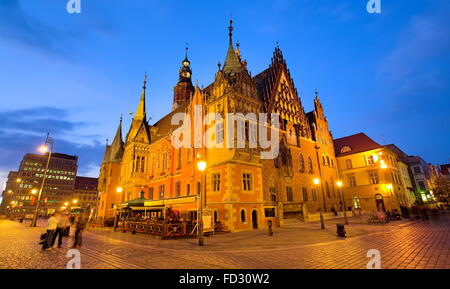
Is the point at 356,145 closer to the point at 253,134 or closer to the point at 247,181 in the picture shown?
the point at 253,134

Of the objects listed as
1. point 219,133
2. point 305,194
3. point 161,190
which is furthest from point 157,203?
point 305,194

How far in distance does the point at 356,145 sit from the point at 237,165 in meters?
31.7

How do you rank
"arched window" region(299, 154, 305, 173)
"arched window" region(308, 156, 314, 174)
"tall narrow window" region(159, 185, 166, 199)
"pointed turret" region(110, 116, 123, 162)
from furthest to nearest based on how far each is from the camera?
"pointed turret" region(110, 116, 123, 162), "arched window" region(308, 156, 314, 174), "arched window" region(299, 154, 305, 173), "tall narrow window" region(159, 185, 166, 199)

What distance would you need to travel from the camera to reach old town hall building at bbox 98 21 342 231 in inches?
845

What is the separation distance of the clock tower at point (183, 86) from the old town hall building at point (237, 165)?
1133cm

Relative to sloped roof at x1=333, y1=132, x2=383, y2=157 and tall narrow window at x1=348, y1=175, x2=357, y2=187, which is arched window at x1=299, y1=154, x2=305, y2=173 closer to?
tall narrow window at x1=348, y1=175, x2=357, y2=187

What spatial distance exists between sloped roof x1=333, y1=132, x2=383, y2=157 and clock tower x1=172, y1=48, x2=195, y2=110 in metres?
35.6

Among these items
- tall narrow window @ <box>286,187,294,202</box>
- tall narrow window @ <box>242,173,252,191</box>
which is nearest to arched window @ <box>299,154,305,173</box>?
tall narrow window @ <box>286,187,294,202</box>

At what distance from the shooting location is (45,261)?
8008mm

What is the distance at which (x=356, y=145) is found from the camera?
41906 mm

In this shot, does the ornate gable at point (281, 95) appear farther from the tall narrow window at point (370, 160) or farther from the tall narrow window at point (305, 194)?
the tall narrow window at point (370, 160)

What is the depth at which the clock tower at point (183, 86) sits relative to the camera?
2120 inches

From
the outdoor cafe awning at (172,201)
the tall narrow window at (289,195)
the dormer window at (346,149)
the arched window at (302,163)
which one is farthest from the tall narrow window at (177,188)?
the dormer window at (346,149)
